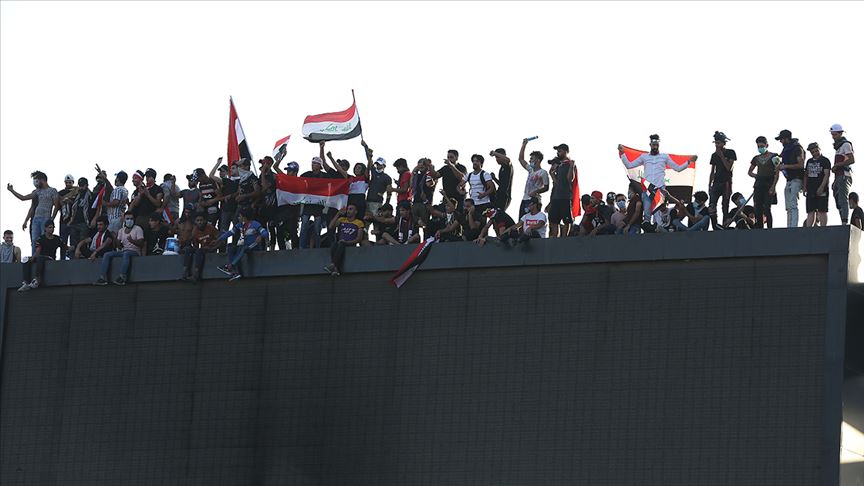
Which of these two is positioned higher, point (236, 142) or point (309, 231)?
point (236, 142)

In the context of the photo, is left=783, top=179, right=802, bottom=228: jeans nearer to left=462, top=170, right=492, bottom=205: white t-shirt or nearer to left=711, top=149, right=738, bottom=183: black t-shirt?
left=711, top=149, right=738, bottom=183: black t-shirt

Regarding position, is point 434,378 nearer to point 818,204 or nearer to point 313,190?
point 313,190

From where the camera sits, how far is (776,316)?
22.1 meters

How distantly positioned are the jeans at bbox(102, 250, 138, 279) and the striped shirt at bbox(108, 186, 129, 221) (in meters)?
0.73

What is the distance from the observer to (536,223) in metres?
24.2

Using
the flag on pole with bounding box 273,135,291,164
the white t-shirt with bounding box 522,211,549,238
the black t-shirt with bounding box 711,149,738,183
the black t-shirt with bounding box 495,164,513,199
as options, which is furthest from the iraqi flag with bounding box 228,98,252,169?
the black t-shirt with bounding box 711,149,738,183

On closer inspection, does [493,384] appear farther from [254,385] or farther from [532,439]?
[254,385]

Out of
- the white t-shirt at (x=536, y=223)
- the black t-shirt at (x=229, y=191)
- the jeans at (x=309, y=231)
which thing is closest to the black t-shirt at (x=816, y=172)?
the white t-shirt at (x=536, y=223)

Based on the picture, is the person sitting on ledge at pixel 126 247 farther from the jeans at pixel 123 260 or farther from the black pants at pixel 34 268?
the black pants at pixel 34 268

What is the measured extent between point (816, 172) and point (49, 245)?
13097 mm

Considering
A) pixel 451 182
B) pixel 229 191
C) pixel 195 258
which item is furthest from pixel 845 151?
pixel 195 258

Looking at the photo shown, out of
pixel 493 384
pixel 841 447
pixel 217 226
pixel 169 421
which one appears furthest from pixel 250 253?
pixel 841 447

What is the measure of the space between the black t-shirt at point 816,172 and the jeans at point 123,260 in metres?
11.0

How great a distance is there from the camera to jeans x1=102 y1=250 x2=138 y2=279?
2689cm
